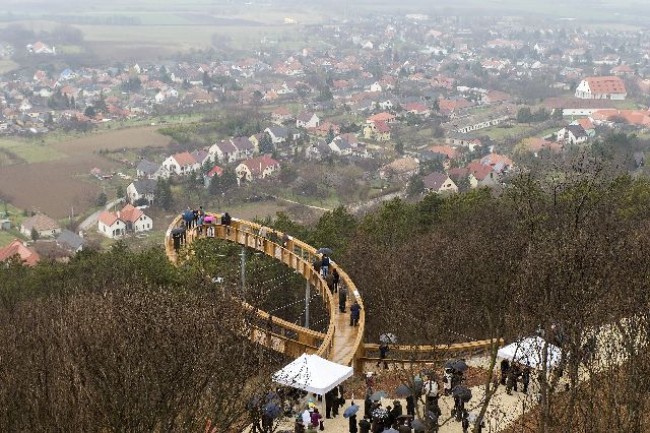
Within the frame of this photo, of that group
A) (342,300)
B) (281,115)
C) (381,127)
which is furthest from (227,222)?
(281,115)

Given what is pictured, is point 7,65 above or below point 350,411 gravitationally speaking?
below

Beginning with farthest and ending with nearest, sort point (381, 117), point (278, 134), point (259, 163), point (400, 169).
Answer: point (381, 117)
point (278, 134)
point (400, 169)
point (259, 163)

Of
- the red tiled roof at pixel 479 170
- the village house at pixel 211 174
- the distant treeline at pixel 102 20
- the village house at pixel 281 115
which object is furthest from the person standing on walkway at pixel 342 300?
the distant treeline at pixel 102 20

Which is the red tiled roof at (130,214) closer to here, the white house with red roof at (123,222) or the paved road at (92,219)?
the white house with red roof at (123,222)

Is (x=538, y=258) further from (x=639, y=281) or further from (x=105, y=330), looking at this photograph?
(x=105, y=330)

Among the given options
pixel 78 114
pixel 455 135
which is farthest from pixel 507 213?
pixel 78 114

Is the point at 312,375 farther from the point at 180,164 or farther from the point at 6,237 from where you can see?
the point at 180,164
